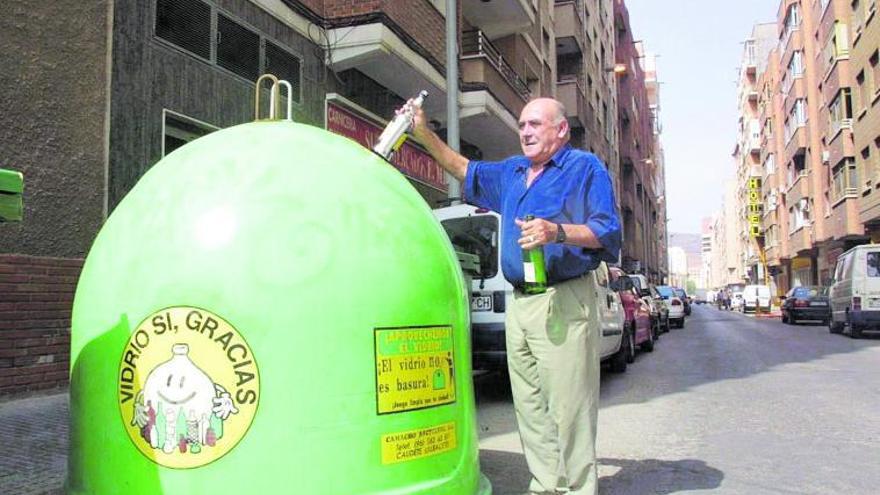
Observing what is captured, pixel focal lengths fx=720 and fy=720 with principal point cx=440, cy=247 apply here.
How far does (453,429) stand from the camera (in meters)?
2.27

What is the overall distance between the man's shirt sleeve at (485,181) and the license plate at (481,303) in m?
3.56

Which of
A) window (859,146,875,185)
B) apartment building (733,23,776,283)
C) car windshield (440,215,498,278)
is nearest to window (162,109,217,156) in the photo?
car windshield (440,215,498,278)

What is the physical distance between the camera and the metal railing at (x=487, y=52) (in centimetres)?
1636

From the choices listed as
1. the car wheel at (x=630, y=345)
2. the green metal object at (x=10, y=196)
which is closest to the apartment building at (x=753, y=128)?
the car wheel at (x=630, y=345)

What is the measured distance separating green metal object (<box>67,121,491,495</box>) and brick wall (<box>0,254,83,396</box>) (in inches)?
192

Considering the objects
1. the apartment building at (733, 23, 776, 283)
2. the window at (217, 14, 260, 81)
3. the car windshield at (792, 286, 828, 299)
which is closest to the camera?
the window at (217, 14, 260, 81)

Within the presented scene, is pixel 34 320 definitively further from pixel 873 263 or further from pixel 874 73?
pixel 874 73

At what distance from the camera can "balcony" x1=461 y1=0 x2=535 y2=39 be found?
707 inches

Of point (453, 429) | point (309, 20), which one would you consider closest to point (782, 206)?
point (309, 20)

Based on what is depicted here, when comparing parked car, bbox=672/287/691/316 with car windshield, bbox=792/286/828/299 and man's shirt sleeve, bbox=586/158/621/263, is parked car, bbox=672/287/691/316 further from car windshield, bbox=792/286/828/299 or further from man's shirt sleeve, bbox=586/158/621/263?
man's shirt sleeve, bbox=586/158/621/263

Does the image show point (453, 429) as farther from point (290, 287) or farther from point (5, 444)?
point (5, 444)

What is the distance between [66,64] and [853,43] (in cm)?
3005

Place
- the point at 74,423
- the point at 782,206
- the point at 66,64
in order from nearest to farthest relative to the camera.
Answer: the point at 74,423 → the point at 66,64 → the point at 782,206

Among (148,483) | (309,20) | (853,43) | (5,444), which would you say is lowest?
(5,444)
